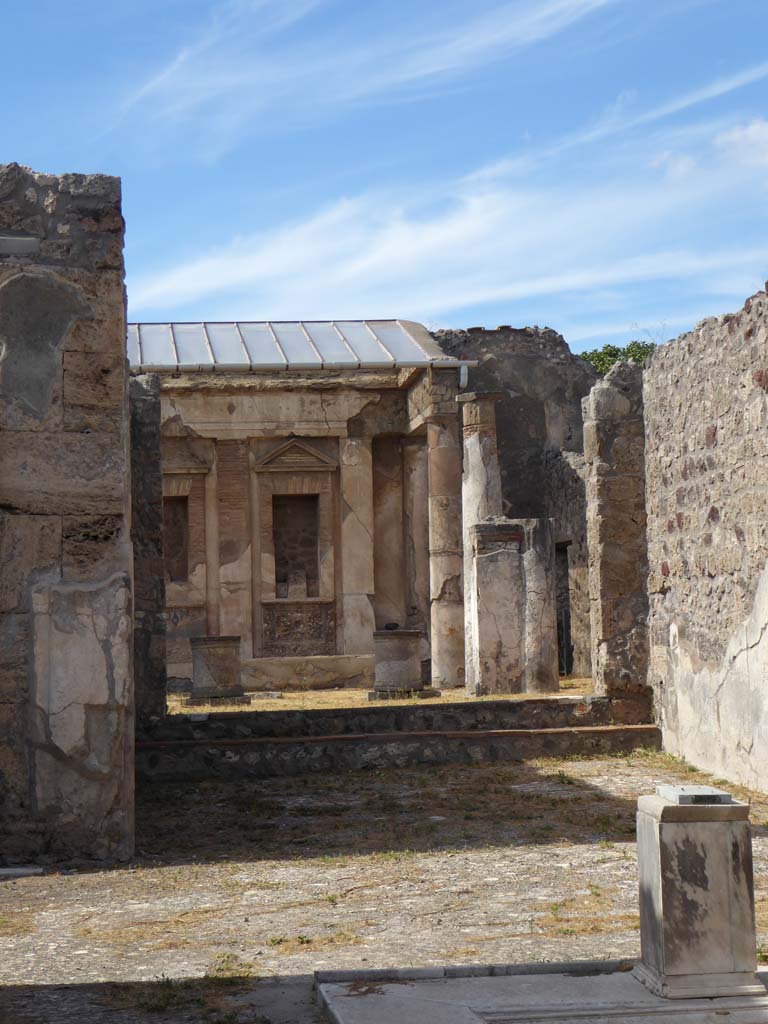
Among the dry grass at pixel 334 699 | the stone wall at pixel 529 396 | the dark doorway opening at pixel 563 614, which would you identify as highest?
the stone wall at pixel 529 396

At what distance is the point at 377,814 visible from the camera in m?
7.44

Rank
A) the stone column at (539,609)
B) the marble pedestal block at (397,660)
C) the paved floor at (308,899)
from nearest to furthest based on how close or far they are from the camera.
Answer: the paved floor at (308,899) < the stone column at (539,609) < the marble pedestal block at (397,660)

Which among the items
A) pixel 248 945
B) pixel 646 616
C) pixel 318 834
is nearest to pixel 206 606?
pixel 646 616

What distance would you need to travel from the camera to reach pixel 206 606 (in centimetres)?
1945

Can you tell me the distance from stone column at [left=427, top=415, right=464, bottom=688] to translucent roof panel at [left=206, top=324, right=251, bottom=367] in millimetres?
3339

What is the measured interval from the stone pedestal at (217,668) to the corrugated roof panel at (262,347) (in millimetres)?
4589

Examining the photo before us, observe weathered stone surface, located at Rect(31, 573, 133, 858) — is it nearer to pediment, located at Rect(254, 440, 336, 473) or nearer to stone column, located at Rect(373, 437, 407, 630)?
pediment, located at Rect(254, 440, 336, 473)

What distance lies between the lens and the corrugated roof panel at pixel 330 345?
1895cm

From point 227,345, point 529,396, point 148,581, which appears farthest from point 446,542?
point 148,581

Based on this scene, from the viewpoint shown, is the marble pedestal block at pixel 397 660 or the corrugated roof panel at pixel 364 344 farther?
the corrugated roof panel at pixel 364 344

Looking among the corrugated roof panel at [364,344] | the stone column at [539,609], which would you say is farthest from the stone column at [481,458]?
the corrugated roof panel at [364,344]

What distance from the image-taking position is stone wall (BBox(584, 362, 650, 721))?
10.1m

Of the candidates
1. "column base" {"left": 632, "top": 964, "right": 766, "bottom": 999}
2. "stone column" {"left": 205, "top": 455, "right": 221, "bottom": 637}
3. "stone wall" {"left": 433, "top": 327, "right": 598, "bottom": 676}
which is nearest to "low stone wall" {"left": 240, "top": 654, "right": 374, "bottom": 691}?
"stone column" {"left": 205, "top": 455, "right": 221, "bottom": 637}

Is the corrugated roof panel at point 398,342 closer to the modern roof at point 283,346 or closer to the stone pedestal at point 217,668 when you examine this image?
the modern roof at point 283,346
